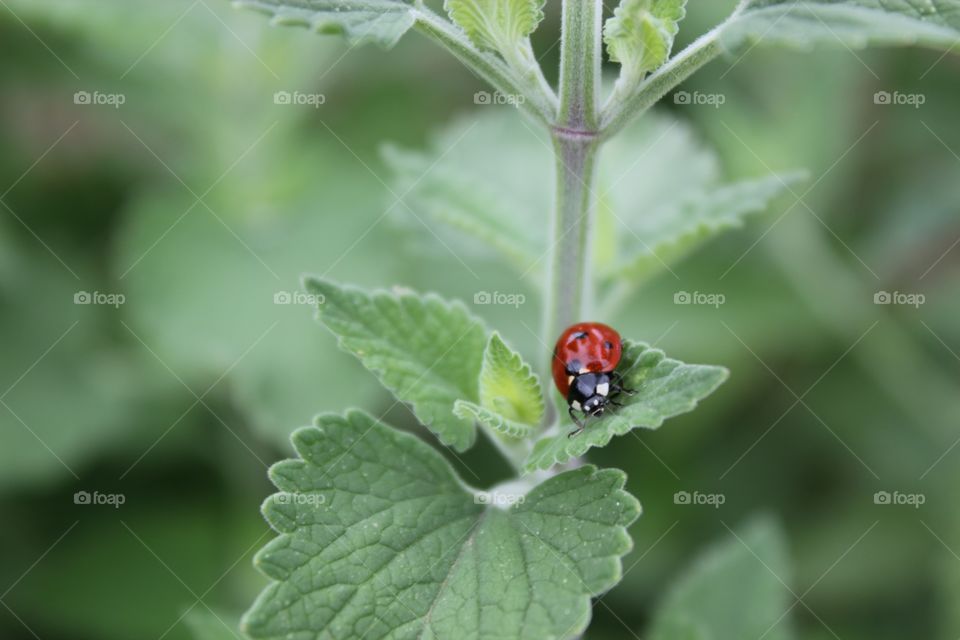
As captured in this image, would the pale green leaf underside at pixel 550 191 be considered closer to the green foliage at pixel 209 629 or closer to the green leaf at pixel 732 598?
the green leaf at pixel 732 598

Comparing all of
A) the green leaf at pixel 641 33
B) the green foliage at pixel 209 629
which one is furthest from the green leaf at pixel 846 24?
the green foliage at pixel 209 629

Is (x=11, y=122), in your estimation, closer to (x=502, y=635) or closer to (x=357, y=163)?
(x=357, y=163)

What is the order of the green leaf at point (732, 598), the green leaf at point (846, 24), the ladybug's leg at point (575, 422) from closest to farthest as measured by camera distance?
the green leaf at point (846, 24), the ladybug's leg at point (575, 422), the green leaf at point (732, 598)

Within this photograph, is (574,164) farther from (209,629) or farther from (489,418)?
(209,629)

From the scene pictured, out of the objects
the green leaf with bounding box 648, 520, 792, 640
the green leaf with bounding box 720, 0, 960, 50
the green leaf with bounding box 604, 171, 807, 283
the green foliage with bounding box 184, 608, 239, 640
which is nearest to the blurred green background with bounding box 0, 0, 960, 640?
the green leaf with bounding box 604, 171, 807, 283

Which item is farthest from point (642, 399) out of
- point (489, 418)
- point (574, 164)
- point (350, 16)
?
point (350, 16)

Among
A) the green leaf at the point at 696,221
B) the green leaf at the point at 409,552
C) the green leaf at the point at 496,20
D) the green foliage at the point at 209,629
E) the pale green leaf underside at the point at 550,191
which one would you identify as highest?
the green leaf at the point at 496,20
